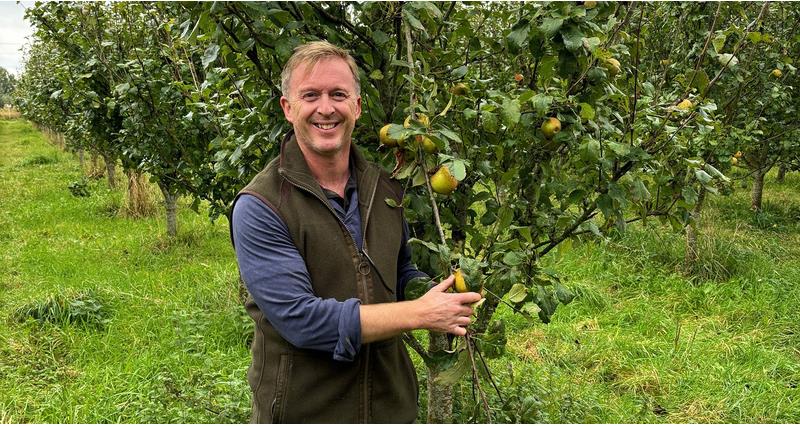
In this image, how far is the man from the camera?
153 cm

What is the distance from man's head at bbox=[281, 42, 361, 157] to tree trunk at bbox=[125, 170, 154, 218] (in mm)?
8091

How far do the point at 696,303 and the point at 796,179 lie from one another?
27.0ft

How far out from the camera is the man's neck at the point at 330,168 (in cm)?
178

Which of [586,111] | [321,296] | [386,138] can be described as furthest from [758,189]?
[321,296]

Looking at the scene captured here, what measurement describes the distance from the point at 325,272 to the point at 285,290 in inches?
6.3

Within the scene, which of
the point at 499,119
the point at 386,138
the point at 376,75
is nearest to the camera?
the point at 386,138

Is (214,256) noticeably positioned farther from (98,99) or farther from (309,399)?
(309,399)

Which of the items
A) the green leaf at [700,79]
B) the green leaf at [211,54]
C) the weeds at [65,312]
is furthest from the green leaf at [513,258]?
the weeds at [65,312]

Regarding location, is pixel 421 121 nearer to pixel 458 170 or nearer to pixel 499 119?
pixel 458 170

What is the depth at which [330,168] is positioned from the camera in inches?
70.7

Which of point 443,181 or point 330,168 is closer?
point 443,181

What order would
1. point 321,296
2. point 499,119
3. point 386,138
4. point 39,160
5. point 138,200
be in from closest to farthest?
point 321,296
point 386,138
point 499,119
point 138,200
point 39,160

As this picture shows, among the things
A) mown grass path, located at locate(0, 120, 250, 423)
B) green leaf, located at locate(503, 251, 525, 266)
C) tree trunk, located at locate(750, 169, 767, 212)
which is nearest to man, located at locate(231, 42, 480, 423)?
green leaf, located at locate(503, 251, 525, 266)

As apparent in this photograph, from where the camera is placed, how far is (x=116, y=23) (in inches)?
230
